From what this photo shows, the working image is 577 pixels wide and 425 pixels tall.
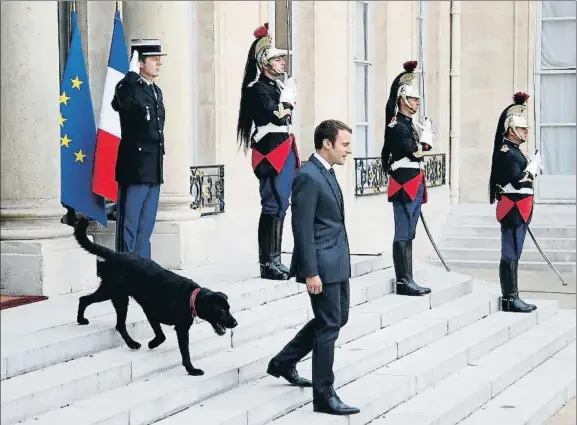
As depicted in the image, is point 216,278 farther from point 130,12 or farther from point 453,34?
point 453,34

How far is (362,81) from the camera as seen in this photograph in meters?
16.3

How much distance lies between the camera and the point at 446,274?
12.0 m

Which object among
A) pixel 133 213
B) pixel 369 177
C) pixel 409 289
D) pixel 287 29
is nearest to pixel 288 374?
pixel 133 213

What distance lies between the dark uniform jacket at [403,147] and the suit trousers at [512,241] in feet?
3.20

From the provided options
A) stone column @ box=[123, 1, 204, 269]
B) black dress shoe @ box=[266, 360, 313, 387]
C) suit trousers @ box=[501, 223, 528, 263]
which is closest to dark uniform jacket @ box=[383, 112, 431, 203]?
suit trousers @ box=[501, 223, 528, 263]

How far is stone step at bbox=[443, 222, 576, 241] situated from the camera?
638 inches

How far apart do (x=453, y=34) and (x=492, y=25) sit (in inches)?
22.6

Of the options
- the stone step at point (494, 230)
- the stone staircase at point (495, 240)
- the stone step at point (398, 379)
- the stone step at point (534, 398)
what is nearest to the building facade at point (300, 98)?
the stone step at point (494, 230)

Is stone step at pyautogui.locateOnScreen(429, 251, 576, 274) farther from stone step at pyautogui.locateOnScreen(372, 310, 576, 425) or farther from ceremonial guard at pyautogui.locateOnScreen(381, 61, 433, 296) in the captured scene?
ceremonial guard at pyautogui.locateOnScreen(381, 61, 433, 296)

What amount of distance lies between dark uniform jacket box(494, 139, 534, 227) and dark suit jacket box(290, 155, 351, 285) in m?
3.88

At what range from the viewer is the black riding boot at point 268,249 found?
9477 mm

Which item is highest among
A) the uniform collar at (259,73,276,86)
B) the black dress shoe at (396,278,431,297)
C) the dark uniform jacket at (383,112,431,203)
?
the uniform collar at (259,73,276,86)

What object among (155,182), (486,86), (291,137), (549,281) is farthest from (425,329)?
(486,86)

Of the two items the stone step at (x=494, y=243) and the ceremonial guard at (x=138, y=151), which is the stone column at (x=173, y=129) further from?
the stone step at (x=494, y=243)
